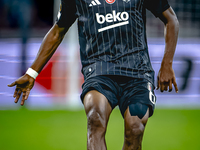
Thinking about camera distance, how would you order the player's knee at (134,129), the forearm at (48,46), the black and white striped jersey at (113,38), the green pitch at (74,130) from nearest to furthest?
the player's knee at (134,129)
the black and white striped jersey at (113,38)
the forearm at (48,46)
the green pitch at (74,130)

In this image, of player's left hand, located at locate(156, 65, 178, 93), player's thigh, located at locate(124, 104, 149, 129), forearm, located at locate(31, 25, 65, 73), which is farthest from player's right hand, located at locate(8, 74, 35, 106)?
player's left hand, located at locate(156, 65, 178, 93)

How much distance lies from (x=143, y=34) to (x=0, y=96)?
4.98 metres

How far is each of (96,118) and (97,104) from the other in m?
0.10

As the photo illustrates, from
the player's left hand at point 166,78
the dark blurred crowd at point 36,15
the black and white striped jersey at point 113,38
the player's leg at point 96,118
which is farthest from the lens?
the dark blurred crowd at point 36,15

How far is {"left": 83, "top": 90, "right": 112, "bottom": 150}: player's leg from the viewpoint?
6.28ft

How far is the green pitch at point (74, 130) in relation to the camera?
421cm

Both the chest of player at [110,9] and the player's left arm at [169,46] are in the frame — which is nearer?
the chest of player at [110,9]

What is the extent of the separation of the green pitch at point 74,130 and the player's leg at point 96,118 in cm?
217

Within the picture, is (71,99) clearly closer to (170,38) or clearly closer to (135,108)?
(170,38)

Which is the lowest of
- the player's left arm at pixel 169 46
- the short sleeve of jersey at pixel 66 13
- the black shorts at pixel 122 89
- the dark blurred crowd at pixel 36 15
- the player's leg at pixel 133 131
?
the player's leg at pixel 133 131

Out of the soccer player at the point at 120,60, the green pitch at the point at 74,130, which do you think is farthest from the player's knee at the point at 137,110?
the green pitch at the point at 74,130

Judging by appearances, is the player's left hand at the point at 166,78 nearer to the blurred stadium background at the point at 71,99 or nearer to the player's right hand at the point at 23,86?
the player's right hand at the point at 23,86

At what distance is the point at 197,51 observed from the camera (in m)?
6.99

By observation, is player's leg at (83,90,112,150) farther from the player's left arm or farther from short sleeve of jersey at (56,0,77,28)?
short sleeve of jersey at (56,0,77,28)
